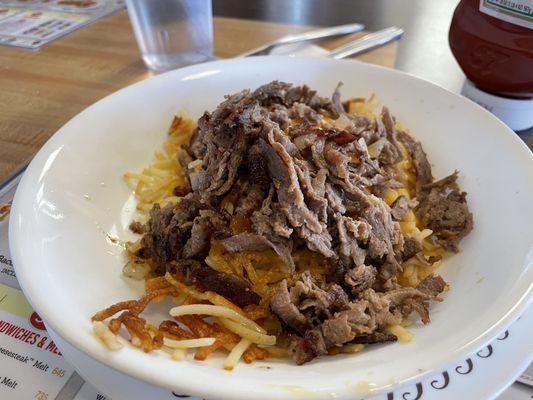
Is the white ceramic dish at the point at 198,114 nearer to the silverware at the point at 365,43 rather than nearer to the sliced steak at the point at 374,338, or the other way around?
the sliced steak at the point at 374,338

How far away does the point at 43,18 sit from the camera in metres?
3.46

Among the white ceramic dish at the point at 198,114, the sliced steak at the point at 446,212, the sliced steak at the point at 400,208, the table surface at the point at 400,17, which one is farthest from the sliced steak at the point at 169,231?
the table surface at the point at 400,17

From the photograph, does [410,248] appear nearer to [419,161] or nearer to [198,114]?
[419,161]

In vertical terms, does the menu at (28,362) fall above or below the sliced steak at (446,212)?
below

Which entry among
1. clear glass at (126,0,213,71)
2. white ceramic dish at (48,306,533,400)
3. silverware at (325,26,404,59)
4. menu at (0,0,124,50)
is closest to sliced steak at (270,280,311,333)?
white ceramic dish at (48,306,533,400)

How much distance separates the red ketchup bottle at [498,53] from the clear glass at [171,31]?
1.46m

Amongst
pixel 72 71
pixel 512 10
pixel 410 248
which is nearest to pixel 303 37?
pixel 512 10

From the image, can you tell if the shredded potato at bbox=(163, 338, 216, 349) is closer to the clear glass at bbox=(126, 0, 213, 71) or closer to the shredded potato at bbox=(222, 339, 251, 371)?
the shredded potato at bbox=(222, 339, 251, 371)

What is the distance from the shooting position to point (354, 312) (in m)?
1.19

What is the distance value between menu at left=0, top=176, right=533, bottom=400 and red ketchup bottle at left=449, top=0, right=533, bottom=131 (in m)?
1.38

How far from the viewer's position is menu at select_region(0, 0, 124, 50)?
319 centimetres

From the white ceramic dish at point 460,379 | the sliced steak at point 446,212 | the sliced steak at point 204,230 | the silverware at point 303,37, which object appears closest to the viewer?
the white ceramic dish at point 460,379

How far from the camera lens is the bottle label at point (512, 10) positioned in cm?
187

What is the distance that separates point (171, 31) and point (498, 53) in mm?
1821
